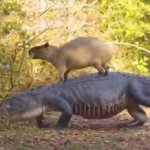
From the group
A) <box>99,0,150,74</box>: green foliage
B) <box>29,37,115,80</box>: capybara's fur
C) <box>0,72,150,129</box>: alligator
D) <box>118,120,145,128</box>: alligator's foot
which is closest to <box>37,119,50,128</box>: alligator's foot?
<box>0,72,150,129</box>: alligator

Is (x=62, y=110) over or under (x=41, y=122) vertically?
over

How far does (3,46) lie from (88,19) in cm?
659

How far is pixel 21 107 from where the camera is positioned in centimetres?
839

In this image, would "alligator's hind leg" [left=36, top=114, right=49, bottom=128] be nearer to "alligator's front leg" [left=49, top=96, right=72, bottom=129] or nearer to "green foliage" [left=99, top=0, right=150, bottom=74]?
"alligator's front leg" [left=49, top=96, right=72, bottom=129]

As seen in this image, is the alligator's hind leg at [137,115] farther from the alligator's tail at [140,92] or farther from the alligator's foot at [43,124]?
the alligator's foot at [43,124]

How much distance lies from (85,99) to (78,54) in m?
0.89

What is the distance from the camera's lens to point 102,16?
1527cm

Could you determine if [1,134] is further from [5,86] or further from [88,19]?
[88,19]

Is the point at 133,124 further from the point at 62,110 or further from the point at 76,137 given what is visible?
the point at 76,137

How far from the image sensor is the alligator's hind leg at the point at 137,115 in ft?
30.1

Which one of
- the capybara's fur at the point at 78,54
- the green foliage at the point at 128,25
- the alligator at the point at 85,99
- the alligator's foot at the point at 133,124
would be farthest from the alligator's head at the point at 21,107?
the green foliage at the point at 128,25

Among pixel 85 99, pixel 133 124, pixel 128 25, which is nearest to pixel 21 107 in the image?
pixel 85 99

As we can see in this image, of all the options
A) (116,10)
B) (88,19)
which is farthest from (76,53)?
(116,10)

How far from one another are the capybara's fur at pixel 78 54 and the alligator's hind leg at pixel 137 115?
0.64 m
